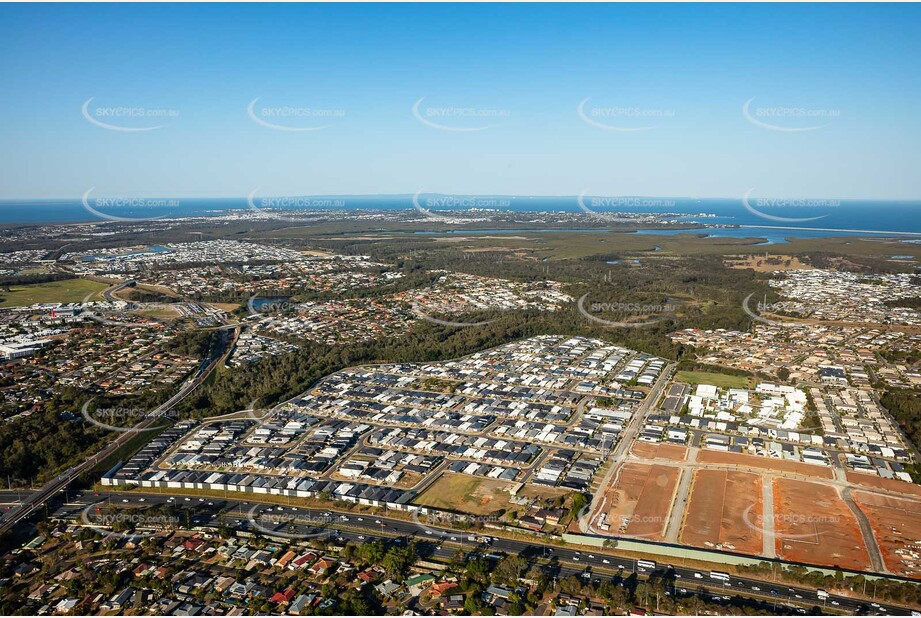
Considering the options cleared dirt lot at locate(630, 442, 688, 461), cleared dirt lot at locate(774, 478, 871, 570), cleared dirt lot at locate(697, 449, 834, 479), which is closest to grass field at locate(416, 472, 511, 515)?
cleared dirt lot at locate(630, 442, 688, 461)

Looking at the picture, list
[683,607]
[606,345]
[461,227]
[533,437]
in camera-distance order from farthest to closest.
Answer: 1. [461,227]
2. [606,345]
3. [533,437]
4. [683,607]

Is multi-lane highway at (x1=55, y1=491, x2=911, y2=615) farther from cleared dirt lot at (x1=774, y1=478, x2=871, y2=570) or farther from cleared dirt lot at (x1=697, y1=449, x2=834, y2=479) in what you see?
cleared dirt lot at (x1=697, y1=449, x2=834, y2=479)

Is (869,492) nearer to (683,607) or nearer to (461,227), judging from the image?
(683,607)

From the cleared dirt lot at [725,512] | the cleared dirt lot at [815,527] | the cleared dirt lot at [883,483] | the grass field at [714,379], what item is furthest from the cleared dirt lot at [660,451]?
the grass field at [714,379]

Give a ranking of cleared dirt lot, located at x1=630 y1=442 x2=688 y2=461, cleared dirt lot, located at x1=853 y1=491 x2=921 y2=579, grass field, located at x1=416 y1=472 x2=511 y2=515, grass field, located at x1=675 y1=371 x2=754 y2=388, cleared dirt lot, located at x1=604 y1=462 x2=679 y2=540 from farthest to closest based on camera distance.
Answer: grass field, located at x1=675 y1=371 x2=754 y2=388
cleared dirt lot, located at x1=630 y1=442 x2=688 y2=461
grass field, located at x1=416 y1=472 x2=511 y2=515
cleared dirt lot, located at x1=604 y1=462 x2=679 y2=540
cleared dirt lot, located at x1=853 y1=491 x2=921 y2=579

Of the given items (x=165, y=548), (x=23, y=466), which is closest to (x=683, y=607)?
(x=165, y=548)

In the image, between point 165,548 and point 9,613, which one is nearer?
point 9,613
